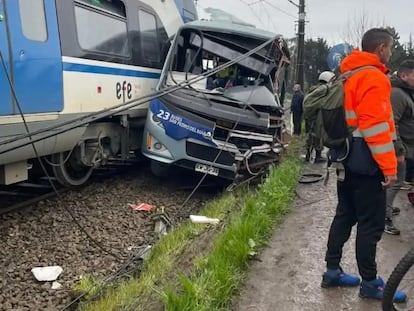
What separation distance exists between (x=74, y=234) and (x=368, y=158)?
364 centimetres

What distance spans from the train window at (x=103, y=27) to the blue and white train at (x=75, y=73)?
1 centimetres

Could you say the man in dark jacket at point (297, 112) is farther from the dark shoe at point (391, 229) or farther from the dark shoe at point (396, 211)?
the dark shoe at point (391, 229)

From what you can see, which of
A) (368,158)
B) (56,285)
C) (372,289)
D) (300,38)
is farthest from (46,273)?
(300,38)

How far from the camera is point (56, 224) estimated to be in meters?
6.07

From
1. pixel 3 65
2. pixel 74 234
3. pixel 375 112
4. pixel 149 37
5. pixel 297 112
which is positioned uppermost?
pixel 149 37

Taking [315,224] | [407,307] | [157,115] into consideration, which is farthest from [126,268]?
[157,115]

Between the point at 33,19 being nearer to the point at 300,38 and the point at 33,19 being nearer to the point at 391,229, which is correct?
the point at 391,229

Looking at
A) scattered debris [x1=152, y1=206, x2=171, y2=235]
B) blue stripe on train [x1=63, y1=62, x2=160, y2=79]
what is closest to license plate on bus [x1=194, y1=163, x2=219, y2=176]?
scattered debris [x1=152, y1=206, x2=171, y2=235]

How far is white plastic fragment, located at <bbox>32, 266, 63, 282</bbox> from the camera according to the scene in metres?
4.73

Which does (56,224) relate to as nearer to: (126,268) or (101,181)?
(126,268)

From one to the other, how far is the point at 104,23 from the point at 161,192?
2.62 meters

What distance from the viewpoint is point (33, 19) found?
214 inches

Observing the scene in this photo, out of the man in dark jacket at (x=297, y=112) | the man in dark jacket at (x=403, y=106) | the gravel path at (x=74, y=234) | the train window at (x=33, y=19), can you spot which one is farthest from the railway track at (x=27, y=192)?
the man in dark jacket at (x=297, y=112)

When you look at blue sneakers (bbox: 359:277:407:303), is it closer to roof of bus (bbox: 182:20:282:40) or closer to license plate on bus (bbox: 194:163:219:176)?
license plate on bus (bbox: 194:163:219:176)
